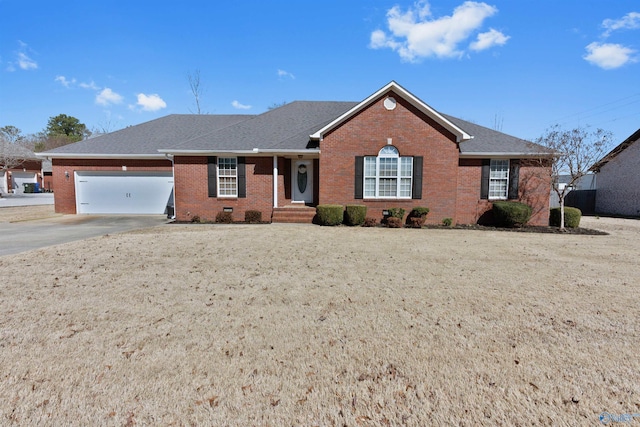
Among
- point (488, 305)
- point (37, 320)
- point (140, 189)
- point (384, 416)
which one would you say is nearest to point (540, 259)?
point (488, 305)

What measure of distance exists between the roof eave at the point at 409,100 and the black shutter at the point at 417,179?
5.85 ft

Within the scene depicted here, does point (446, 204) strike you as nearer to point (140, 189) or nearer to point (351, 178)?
point (351, 178)

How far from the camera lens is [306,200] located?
15.9m

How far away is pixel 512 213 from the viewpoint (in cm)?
1338

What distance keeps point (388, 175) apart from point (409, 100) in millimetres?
3351

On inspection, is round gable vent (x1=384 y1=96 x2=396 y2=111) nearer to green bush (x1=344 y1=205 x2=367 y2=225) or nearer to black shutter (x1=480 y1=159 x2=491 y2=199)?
green bush (x1=344 y1=205 x2=367 y2=225)

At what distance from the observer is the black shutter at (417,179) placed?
14.0 metres

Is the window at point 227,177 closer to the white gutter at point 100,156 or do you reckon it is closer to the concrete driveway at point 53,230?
the concrete driveway at point 53,230

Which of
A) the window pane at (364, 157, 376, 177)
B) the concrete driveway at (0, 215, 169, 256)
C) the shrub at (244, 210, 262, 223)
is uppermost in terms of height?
the window pane at (364, 157, 376, 177)

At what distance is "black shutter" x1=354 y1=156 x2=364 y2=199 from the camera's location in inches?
552

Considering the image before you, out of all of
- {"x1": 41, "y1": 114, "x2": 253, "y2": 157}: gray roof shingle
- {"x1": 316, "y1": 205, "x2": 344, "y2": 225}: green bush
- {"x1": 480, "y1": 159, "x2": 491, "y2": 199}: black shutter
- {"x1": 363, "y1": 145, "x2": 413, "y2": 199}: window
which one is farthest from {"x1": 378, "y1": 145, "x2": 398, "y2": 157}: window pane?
{"x1": 41, "y1": 114, "x2": 253, "y2": 157}: gray roof shingle

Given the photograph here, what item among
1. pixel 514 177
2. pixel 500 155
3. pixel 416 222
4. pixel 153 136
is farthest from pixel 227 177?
pixel 514 177

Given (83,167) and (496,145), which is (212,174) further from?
(496,145)

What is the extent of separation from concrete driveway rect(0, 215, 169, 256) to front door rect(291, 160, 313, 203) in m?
6.45
